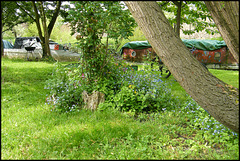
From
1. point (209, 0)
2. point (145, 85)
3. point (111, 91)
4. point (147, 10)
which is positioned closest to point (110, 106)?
point (111, 91)

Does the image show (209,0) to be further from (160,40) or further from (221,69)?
(221,69)

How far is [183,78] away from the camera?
7.35 ft

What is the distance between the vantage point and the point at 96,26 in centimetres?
418

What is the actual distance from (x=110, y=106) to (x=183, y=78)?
216 centimetres

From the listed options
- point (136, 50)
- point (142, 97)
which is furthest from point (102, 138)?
point (136, 50)

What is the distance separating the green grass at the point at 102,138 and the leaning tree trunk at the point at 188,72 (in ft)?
2.03

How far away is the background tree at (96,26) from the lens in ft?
13.4

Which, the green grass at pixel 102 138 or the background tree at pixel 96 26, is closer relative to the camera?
the green grass at pixel 102 138

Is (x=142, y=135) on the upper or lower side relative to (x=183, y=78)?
lower

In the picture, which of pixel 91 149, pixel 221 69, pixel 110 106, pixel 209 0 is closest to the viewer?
pixel 209 0

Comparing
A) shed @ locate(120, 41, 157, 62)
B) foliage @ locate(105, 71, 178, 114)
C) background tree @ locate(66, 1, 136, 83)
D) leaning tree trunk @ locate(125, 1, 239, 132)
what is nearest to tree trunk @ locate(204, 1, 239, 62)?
leaning tree trunk @ locate(125, 1, 239, 132)

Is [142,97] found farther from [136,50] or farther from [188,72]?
[136,50]

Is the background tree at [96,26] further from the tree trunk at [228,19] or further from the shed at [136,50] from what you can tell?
the shed at [136,50]

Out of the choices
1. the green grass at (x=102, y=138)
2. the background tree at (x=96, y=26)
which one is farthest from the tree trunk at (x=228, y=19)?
the background tree at (x=96, y=26)
